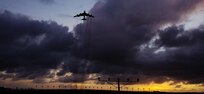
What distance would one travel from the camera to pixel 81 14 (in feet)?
586

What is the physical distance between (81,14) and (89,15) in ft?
14.9

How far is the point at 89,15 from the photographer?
177 meters
